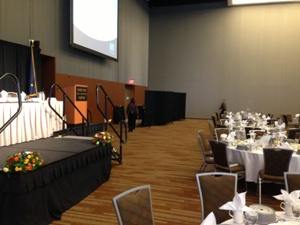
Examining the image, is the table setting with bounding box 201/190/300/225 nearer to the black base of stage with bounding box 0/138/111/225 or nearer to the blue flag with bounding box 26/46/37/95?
the black base of stage with bounding box 0/138/111/225

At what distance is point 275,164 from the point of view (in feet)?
14.9

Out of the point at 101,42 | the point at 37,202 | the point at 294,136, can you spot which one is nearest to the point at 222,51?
the point at 101,42

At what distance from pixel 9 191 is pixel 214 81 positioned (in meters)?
18.4

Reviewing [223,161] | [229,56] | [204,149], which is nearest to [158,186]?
[223,161]

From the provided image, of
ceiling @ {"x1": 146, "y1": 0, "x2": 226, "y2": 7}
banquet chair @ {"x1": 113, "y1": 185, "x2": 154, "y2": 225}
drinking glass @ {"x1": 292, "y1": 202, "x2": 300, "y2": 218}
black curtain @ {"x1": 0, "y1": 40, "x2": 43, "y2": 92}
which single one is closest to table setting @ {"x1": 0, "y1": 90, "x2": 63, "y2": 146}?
black curtain @ {"x1": 0, "y1": 40, "x2": 43, "y2": 92}

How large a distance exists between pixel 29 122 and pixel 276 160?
4.96 metres

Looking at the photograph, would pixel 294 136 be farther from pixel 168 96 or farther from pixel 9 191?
pixel 168 96

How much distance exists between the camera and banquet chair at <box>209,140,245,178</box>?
4.97 metres

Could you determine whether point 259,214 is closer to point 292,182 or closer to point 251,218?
point 251,218

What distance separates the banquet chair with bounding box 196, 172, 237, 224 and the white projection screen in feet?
29.7

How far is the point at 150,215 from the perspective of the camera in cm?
246

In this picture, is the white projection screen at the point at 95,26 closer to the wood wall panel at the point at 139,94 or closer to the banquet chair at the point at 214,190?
the wood wall panel at the point at 139,94

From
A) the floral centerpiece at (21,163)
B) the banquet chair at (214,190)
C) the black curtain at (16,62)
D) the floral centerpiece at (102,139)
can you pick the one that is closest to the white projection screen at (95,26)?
the black curtain at (16,62)

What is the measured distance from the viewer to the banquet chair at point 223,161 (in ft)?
16.3
